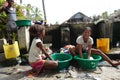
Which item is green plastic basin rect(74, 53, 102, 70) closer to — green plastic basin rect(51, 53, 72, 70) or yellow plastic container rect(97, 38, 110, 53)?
green plastic basin rect(51, 53, 72, 70)

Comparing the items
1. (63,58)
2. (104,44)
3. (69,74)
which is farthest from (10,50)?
(104,44)

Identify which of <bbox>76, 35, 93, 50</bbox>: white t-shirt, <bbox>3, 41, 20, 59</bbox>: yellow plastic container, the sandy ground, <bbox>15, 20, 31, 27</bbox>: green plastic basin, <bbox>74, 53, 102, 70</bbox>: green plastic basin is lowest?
the sandy ground

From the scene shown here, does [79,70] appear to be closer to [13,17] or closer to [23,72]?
[23,72]

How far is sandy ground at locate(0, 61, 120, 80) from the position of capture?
4.75 metres

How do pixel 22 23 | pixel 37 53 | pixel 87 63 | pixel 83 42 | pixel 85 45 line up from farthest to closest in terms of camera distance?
1. pixel 22 23
2. pixel 85 45
3. pixel 83 42
4. pixel 87 63
5. pixel 37 53

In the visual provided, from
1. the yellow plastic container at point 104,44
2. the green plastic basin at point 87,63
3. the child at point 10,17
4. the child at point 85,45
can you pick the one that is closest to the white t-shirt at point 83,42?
the child at point 85,45

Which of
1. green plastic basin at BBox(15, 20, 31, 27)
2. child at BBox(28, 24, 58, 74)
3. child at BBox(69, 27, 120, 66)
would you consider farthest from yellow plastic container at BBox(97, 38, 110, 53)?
green plastic basin at BBox(15, 20, 31, 27)

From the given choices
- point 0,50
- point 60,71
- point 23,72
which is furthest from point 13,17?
point 60,71

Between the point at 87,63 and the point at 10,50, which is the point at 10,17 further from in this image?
the point at 87,63

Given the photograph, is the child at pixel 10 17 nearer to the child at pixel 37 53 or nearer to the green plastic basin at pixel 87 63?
the child at pixel 37 53

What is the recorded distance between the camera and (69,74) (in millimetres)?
4980

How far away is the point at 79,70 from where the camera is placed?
533cm

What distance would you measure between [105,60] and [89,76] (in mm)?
1276

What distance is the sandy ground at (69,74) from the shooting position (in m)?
4.75
